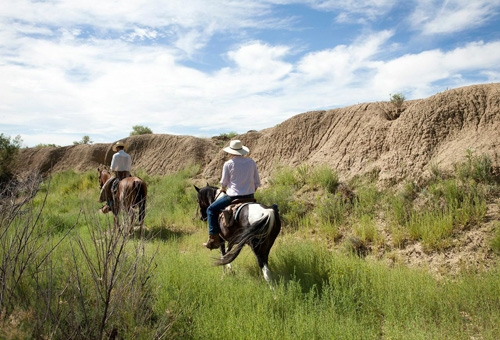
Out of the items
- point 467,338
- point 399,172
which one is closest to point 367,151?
point 399,172

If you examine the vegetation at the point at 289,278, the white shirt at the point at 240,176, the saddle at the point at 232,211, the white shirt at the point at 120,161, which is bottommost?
the vegetation at the point at 289,278

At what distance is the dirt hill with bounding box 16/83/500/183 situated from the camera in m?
9.64

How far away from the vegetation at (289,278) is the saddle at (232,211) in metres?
0.90

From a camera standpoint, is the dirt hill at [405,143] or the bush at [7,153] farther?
the bush at [7,153]

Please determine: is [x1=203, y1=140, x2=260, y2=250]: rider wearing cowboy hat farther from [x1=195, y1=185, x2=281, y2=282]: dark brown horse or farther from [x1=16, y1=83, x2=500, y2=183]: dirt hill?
[x1=16, y1=83, x2=500, y2=183]: dirt hill

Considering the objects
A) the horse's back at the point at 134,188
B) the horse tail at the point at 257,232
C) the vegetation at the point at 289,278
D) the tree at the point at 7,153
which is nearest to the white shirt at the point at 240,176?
the horse tail at the point at 257,232

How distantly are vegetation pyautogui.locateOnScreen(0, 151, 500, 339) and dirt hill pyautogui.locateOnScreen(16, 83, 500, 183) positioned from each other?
649mm

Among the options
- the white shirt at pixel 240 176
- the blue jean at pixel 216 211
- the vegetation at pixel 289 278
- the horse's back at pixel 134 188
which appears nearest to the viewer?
the vegetation at pixel 289 278

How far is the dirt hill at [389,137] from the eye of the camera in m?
9.64

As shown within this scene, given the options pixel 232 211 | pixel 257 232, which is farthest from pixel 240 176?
pixel 257 232

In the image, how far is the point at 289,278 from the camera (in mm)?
6383

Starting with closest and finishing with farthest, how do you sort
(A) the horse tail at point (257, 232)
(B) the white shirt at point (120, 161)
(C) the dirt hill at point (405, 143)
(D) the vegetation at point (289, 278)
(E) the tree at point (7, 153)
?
(D) the vegetation at point (289, 278)
(A) the horse tail at point (257, 232)
(C) the dirt hill at point (405, 143)
(B) the white shirt at point (120, 161)
(E) the tree at point (7, 153)

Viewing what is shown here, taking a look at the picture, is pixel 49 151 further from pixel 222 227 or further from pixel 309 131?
pixel 222 227

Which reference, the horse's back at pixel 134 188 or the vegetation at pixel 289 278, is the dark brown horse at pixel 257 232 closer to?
the vegetation at pixel 289 278
